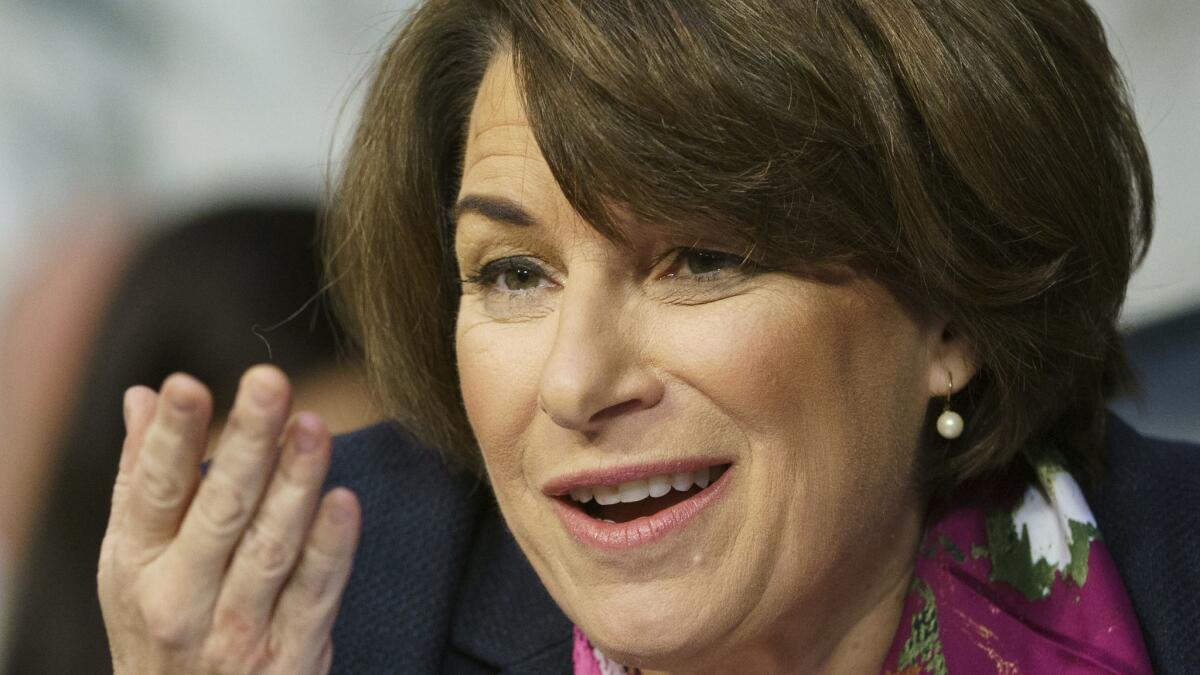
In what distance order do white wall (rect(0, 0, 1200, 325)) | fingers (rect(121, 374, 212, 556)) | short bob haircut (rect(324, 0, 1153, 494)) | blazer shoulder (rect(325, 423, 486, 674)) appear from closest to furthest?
fingers (rect(121, 374, 212, 556)) → short bob haircut (rect(324, 0, 1153, 494)) → blazer shoulder (rect(325, 423, 486, 674)) → white wall (rect(0, 0, 1200, 325))

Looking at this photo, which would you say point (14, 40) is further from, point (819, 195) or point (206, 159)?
point (819, 195)

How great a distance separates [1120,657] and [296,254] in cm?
214

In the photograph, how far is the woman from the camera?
5.03 feet

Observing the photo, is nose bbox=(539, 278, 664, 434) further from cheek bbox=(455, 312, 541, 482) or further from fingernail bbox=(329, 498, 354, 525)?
fingernail bbox=(329, 498, 354, 525)

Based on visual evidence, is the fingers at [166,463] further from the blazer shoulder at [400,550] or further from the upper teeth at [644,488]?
the blazer shoulder at [400,550]

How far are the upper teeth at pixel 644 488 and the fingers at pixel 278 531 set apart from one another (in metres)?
0.44

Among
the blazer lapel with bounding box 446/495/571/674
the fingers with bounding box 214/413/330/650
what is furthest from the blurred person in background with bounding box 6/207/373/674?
the fingers with bounding box 214/413/330/650

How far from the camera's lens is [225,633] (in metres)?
1.52

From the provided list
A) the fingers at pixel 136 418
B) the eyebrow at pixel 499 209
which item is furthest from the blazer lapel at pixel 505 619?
the fingers at pixel 136 418

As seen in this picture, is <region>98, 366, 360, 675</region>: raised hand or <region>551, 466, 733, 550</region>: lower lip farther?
<region>551, 466, 733, 550</region>: lower lip

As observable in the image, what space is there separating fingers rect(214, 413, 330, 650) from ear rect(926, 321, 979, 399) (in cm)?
88

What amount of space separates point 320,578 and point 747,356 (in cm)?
58

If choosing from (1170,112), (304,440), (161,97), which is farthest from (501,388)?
(161,97)

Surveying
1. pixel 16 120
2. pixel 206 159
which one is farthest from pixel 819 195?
pixel 16 120
